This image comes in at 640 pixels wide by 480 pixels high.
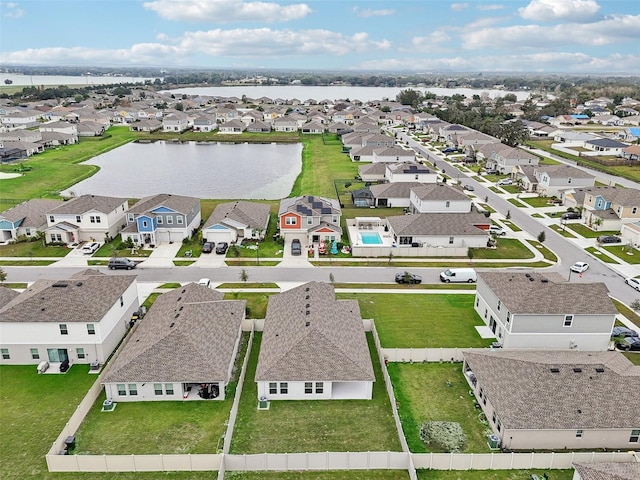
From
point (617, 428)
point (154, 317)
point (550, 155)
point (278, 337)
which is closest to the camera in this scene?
point (617, 428)

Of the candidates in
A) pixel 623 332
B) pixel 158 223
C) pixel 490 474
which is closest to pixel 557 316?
pixel 623 332

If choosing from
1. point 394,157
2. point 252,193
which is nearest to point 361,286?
point 252,193

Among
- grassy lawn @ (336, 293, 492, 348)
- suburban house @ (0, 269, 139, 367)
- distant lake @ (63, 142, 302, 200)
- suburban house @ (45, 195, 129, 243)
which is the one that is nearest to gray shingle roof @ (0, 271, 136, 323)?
Answer: suburban house @ (0, 269, 139, 367)

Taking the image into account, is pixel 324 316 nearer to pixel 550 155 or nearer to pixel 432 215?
pixel 432 215

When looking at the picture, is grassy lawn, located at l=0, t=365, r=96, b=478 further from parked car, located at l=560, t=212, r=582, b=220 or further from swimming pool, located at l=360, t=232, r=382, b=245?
parked car, located at l=560, t=212, r=582, b=220

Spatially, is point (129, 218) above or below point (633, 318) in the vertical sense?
above

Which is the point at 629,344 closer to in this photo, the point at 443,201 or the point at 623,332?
the point at 623,332

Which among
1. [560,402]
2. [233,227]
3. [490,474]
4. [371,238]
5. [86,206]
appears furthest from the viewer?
[371,238]
